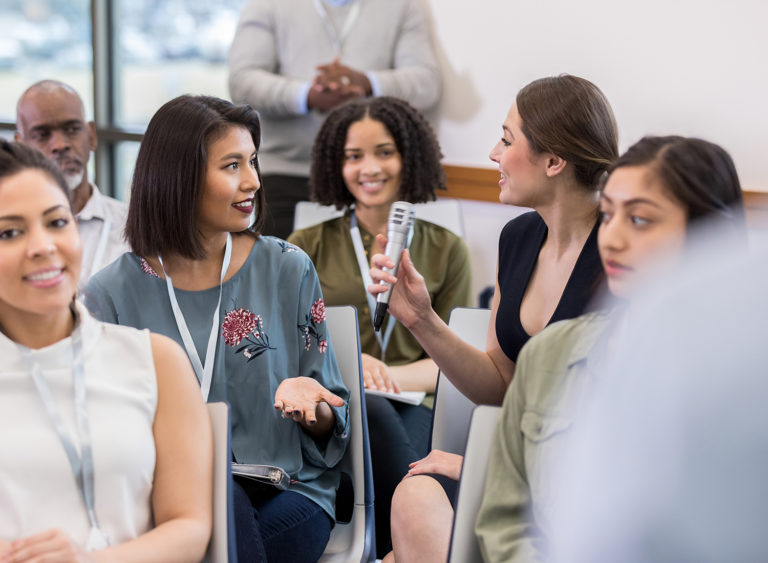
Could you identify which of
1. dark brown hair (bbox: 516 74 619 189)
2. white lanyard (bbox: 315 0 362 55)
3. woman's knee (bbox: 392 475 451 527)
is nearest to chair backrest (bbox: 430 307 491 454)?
woman's knee (bbox: 392 475 451 527)

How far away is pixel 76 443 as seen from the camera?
1.26 meters

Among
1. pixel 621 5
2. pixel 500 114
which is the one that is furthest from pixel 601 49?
pixel 500 114

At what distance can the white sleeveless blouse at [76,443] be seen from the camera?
1.24 meters

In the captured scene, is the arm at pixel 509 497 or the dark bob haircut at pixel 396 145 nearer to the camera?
the arm at pixel 509 497

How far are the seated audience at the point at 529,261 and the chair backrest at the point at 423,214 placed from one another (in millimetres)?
1144

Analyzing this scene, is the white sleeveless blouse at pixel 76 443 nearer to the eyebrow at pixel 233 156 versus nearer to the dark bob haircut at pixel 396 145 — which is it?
the eyebrow at pixel 233 156

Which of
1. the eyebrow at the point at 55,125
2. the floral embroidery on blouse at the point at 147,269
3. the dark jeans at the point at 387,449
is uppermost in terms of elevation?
the eyebrow at the point at 55,125

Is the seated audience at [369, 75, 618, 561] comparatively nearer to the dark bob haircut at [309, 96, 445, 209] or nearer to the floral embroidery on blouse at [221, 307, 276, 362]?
the floral embroidery on blouse at [221, 307, 276, 362]

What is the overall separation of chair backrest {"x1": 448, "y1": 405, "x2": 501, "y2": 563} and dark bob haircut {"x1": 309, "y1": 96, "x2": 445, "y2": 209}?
1.62 meters

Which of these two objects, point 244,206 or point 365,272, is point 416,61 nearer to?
point 365,272

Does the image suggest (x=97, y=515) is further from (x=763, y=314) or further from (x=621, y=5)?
(x=621, y=5)

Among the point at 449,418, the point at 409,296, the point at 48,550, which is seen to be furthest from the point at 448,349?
the point at 48,550

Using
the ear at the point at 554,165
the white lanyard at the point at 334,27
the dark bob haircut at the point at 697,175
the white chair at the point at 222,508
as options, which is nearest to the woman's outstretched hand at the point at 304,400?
the white chair at the point at 222,508

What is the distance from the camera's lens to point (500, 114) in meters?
3.54
